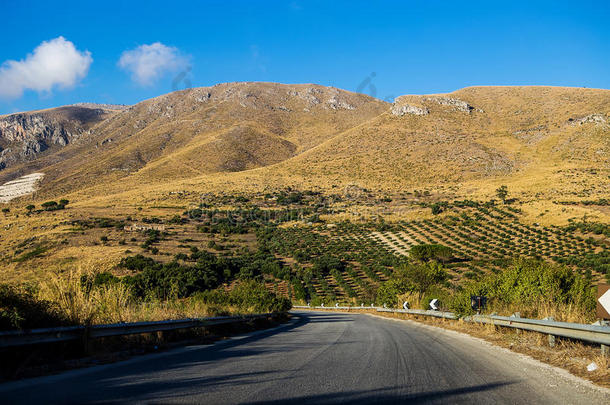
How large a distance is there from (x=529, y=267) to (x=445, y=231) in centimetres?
5076

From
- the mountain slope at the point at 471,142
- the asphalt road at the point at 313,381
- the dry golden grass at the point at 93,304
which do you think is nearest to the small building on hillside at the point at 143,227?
the mountain slope at the point at 471,142

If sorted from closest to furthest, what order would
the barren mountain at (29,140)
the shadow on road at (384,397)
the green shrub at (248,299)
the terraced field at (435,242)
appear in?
the shadow on road at (384,397) < the green shrub at (248,299) < the terraced field at (435,242) < the barren mountain at (29,140)

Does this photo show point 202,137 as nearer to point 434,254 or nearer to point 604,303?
point 434,254

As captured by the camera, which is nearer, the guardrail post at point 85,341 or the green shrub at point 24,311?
the green shrub at point 24,311

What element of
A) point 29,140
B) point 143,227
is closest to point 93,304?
point 143,227

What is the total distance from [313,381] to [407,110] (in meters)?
131

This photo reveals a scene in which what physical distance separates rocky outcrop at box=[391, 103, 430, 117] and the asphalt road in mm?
126735

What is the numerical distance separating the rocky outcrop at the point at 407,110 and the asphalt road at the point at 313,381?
127 m

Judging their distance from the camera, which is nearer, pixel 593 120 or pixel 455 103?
pixel 593 120

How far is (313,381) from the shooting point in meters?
4.72

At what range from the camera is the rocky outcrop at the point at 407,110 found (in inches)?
4954

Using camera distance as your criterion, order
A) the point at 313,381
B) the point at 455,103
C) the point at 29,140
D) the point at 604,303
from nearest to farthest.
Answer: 1. the point at 313,381
2. the point at 604,303
3. the point at 455,103
4. the point at 29,140

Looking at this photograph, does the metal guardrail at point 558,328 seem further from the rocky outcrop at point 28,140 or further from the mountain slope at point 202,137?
the rocky outcrop at point 28,140

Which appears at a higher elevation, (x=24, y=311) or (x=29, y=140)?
(x=29, y=140)
